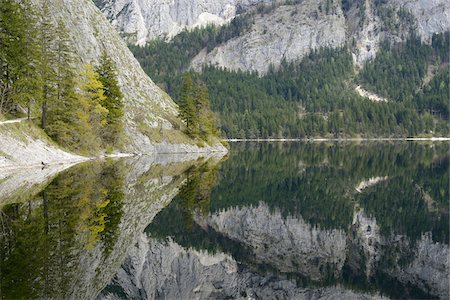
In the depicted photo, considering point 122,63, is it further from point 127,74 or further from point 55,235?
point 55,235

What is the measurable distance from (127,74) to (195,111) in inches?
788

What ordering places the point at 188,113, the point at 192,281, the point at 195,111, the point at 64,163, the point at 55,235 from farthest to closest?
1. the point at 195,111
2. the point at 188,113
3. the point at 64,163
4. the point at 55,235
5. the point at 192,281

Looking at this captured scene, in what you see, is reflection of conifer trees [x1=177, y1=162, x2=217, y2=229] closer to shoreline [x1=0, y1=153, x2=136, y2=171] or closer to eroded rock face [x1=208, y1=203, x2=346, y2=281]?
eroded rock face [x1=208, y1=203, x2=346, y2=281]

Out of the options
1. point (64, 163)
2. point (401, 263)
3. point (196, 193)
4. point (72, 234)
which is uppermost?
point (64, 163)

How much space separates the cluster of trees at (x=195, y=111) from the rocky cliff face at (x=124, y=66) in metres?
3.85

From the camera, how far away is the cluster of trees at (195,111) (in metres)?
111


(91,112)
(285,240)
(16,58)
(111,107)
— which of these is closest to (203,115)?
(111,107)

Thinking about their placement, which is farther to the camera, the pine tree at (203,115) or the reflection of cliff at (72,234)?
the pine tree at (203,115)

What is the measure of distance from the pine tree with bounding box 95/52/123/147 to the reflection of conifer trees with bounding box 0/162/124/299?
44.2 meters

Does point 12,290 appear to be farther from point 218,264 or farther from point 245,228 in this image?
point 245,228

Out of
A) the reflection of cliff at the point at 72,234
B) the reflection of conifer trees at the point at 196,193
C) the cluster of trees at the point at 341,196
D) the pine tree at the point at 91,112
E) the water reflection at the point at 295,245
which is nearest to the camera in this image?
the reflection of cliff at the point at 72,234

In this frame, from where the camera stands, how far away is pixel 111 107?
288 ft

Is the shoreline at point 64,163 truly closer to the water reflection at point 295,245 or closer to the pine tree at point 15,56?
the pine tree at point 15,56

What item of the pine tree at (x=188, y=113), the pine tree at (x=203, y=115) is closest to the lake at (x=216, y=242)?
the pine tree at (x=188, y=113)
